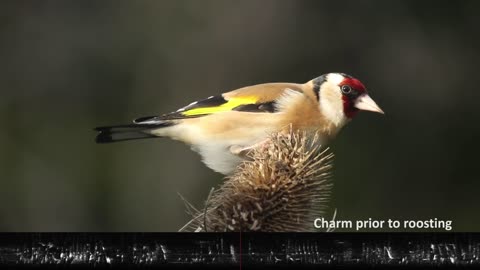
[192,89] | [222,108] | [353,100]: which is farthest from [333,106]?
[192,89]

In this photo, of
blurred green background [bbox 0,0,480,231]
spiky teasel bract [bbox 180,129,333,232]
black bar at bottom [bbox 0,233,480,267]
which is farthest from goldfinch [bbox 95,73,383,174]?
blurred green background [bbox 0,0,480,231]

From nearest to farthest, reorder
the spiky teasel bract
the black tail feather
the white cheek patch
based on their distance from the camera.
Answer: the spiky teasel bract → the white cheek patch → the black tail feather

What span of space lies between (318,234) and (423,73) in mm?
1382

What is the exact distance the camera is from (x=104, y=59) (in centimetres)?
481

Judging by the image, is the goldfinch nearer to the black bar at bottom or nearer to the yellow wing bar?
the yellow wing bar

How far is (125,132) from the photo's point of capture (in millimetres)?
3857

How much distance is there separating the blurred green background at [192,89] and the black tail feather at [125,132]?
0.32m

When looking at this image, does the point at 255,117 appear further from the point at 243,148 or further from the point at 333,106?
the point at 333,106

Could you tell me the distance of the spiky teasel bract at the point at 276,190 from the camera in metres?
3.34

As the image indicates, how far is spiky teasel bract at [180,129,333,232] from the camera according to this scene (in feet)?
11.0

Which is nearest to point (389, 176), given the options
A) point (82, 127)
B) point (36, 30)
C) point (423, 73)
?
point (423, 73)

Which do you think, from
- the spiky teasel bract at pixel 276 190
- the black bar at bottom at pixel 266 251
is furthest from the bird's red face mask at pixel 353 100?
the black bar at bottom at pixel 266 251

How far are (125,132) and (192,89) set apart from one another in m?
0.64

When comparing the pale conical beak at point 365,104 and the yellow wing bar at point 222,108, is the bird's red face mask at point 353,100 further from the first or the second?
the yellow wing bar at point 222,108
